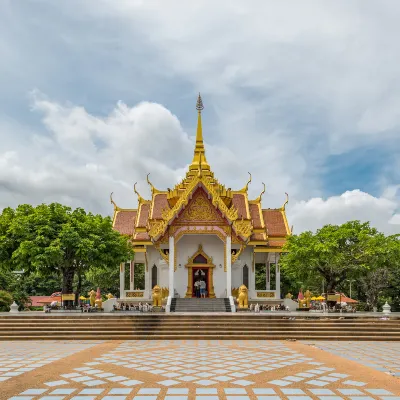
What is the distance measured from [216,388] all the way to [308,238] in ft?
55.0

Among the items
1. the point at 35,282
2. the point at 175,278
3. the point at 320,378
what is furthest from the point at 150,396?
the point at 35,282

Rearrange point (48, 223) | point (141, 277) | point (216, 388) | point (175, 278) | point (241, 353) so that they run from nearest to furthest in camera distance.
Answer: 1. point (216, 388)
2. point (241, 353)
3. point (48, 223)
4. point (175, 278)
5. point (141, 277)

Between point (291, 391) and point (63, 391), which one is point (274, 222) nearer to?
point (291, 391)

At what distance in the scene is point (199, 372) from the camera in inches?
372

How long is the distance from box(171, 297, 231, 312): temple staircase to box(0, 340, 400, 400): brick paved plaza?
9200 millimetres

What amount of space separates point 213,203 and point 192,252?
3768mm

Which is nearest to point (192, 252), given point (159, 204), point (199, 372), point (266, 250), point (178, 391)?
point (266, 250)

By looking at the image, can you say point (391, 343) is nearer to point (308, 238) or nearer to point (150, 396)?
point (308, 238)

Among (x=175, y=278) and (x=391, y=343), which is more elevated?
(x=175, y=278)

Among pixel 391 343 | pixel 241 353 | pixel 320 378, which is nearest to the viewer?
pixel 320 378

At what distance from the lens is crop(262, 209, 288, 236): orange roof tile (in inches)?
1207

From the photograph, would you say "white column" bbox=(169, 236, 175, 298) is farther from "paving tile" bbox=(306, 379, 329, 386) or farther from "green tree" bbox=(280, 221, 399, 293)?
"paving tile" bbox=(306, 379, 329, 386)

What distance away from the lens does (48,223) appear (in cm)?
2280

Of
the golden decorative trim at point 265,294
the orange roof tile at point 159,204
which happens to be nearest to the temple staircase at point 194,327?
the golden decorative trim at point 265,294
